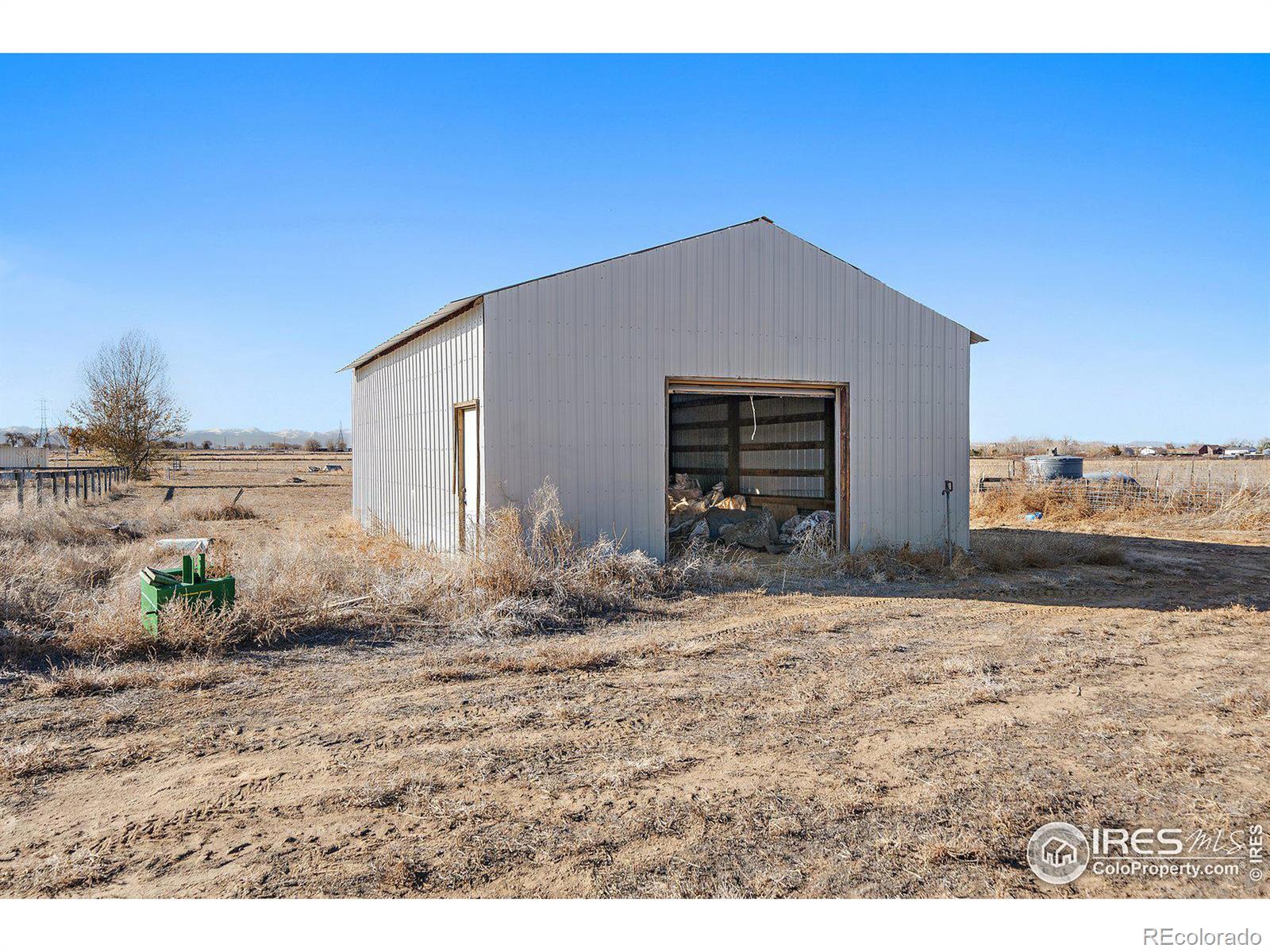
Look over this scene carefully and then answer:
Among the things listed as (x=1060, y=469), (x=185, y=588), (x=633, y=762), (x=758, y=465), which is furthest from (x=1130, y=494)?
(x=185, y=588)

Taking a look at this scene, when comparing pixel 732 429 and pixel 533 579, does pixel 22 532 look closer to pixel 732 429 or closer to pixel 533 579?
pixel 533 579

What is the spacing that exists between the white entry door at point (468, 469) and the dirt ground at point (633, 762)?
305 centimetres

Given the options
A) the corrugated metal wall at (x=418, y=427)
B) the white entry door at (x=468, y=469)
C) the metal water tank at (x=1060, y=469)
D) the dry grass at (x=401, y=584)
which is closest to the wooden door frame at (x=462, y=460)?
the white entry door at (x=468, y=469)

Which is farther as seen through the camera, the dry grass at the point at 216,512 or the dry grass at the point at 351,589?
the dry grass at the point at 216,512

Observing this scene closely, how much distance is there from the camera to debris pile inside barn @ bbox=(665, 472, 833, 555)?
1391 cm

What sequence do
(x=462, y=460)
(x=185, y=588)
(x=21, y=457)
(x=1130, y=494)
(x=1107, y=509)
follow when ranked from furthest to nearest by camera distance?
(x=21, y=457)
(x=1130, y=494)
(x=1107, y=509)
(x=462, y=460)
(x=185, y=588)

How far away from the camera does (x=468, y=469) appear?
1113 cm

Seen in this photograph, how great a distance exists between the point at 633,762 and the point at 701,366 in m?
7.44

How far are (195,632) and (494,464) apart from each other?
13.4 ft

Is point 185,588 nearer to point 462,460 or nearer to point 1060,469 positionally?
point 462,460

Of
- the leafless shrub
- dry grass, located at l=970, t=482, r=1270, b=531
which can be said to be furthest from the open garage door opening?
dry grass, located at l=970, t=482, r=1270, b=531

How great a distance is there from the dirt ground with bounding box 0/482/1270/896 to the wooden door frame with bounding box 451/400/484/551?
3.17m

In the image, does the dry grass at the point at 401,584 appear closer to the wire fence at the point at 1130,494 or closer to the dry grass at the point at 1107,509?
the dry grass at the point at 1107,509

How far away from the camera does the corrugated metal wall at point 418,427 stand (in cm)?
1105
